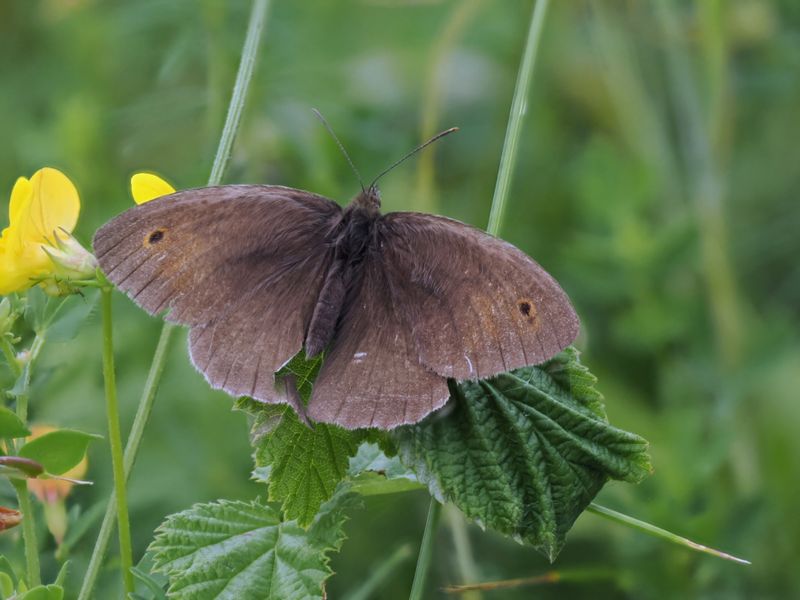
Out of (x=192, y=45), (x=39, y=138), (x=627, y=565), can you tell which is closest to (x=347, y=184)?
(x=192, y=45)

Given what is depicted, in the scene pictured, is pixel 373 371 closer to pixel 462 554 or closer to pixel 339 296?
pixel 339 296

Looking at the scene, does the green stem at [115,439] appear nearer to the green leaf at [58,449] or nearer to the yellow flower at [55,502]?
the green leaf at [58,449]

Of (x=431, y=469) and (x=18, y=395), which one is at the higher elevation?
(x=18, y=395)

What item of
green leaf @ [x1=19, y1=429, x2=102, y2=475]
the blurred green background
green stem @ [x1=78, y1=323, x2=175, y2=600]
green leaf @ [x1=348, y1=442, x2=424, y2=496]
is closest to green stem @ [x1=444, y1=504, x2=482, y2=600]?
the blurred green background

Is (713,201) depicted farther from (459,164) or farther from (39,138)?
(39,138)

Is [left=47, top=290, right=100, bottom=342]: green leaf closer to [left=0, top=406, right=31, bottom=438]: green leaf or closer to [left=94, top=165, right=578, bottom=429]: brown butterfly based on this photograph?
[left=94, top=165, right=578, bottom=429]: brown butterfly

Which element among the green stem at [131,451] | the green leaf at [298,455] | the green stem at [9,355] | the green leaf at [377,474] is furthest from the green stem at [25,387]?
the green leaf at [377,474]
